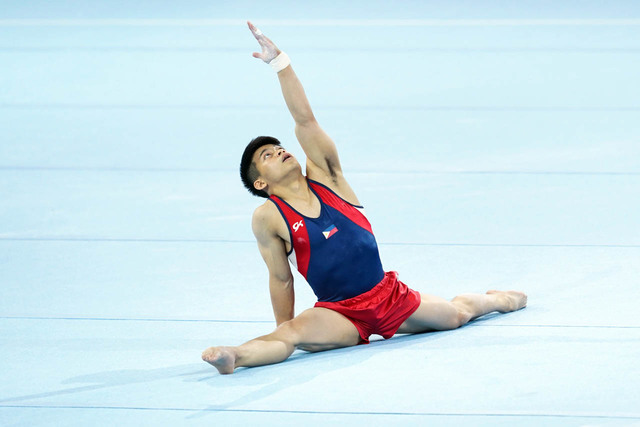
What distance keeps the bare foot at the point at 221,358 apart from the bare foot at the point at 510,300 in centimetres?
128

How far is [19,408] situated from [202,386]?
2.10 feet

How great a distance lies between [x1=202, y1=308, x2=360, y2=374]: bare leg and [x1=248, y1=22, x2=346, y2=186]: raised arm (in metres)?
0.61

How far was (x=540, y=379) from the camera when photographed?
3.79 metres

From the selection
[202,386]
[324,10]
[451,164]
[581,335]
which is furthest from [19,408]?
[324,10]

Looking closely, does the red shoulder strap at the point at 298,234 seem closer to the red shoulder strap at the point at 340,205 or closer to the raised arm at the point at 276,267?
the raised arm at the point at 276,267

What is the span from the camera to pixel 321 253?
4262 mm

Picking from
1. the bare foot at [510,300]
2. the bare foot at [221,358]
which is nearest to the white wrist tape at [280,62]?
the bare foot at [221,358]

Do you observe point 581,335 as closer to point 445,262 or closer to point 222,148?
point 445,262

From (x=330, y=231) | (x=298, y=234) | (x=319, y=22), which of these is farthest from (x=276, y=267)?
(x=319, y=22)

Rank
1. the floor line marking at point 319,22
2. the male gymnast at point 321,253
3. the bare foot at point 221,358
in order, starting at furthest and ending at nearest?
the floor line marking at point 319,22 < the male gymnast at point 321,253 < the bare foot at point 221,358

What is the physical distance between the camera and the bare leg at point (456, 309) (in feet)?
14.3

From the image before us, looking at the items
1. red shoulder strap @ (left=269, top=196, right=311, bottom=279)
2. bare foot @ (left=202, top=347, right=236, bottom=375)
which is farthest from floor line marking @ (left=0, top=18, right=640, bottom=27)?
bare foot @ (left=202, top=347, right=236, bottom=375)

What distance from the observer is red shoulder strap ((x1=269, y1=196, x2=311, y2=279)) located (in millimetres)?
4270

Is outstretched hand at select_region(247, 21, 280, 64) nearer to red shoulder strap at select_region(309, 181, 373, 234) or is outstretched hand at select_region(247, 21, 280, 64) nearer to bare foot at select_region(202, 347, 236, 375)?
red shoulder strap at select_region(309, 181, 373, 234)
